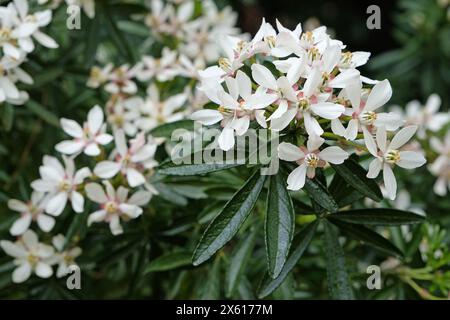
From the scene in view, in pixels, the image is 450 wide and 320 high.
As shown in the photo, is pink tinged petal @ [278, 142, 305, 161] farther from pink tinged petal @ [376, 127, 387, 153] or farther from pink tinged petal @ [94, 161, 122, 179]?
pink tinged petal @ [94, 161, 122, 179]

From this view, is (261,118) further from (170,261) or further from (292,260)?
(170,261)

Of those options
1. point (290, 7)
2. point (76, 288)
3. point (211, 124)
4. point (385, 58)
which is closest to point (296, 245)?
point (211, 124)

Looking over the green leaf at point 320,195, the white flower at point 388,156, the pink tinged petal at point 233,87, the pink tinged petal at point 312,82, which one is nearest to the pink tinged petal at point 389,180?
the white flower at point 388,156

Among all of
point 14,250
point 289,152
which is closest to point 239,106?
point 289,152

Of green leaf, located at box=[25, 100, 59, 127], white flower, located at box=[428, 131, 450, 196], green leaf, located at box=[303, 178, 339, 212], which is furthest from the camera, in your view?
white flower, located at box=[428, 131, 450, 196]

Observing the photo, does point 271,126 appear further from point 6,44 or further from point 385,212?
point 6,44

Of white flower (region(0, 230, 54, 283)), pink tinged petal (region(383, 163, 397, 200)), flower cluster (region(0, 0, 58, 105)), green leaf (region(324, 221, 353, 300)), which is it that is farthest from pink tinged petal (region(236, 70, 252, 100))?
white flower (region(0, 230, 54, 283))
